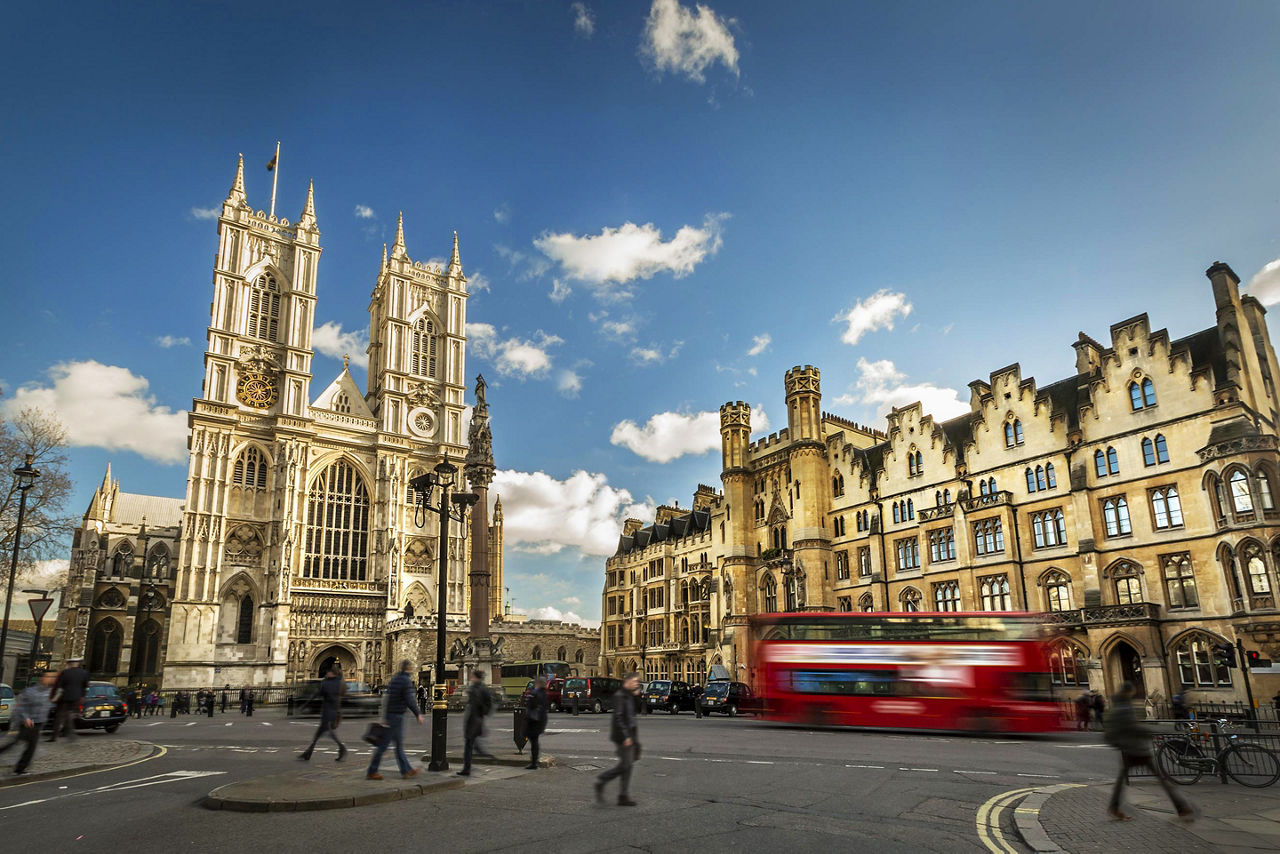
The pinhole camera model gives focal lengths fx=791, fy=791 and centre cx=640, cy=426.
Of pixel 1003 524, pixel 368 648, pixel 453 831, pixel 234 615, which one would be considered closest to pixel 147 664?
pixel 234 615

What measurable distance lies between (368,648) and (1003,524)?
4692 centimetres

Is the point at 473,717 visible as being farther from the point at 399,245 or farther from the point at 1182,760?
the point at 399,245

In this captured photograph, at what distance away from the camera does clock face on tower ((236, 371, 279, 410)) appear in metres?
63.8

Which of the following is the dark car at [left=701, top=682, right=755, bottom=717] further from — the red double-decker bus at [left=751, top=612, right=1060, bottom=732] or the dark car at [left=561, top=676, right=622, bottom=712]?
the red double-decker bus at [left=751, top=612, right=1060, bottom=732]

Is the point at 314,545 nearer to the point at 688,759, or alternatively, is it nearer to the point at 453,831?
the point at 688,759

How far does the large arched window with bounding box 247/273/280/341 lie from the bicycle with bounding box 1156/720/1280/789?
68515 mm

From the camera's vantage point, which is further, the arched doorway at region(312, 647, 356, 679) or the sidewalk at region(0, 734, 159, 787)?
the arched doorway at region(312, 647, 356, 679)

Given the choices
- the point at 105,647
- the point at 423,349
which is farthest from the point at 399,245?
the point at 105,647

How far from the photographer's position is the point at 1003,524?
37125 millimetres

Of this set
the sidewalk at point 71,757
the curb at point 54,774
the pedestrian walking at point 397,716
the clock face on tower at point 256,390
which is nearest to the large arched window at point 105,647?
the clock face on tower at point 256,390

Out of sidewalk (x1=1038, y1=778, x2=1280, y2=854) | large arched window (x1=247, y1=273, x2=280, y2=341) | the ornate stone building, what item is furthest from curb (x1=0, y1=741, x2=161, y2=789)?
large arched window (x1=247, y1=273, x2=280, y2=341)

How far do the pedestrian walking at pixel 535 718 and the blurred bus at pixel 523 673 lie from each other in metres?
31.2

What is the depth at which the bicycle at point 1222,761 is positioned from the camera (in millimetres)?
11914

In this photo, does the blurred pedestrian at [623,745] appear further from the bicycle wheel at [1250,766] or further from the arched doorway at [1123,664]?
the arched doorway at [1123,664]
